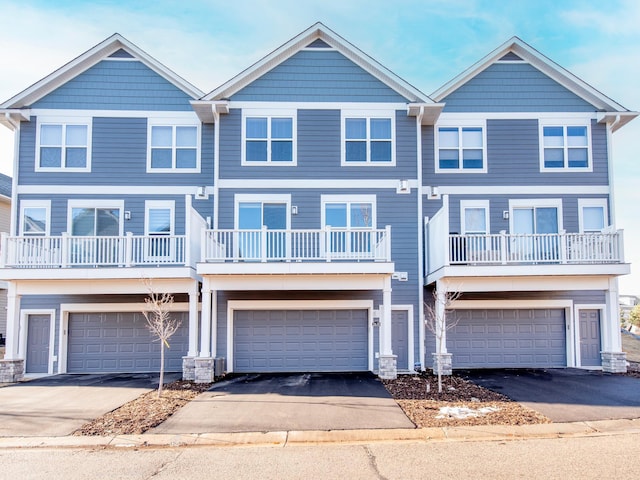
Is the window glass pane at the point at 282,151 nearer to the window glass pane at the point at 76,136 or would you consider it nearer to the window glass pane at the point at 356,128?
the window glass pane at the point at 356,128

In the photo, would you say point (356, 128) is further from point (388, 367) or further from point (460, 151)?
point (388, 367)

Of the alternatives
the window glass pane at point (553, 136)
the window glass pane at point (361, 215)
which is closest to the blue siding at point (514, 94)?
the window glass pane at point (553, 136)

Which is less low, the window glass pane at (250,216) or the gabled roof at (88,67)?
the gabled roof at (88,67)

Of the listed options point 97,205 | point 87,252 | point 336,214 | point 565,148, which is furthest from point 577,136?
point 87,252

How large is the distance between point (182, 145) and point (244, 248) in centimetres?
428

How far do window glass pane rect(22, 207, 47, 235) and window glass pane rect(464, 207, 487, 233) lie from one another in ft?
43.6

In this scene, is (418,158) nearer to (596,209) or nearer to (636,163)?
(596,209)

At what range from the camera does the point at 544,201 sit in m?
16.1

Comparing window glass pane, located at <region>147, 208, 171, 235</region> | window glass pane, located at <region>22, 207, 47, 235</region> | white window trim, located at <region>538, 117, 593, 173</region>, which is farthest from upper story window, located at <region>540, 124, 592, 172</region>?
window glass pane, located at <region>22, 207, 47, 235</region>

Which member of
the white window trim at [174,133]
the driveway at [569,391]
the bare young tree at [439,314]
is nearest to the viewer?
the driveway at [569,391]

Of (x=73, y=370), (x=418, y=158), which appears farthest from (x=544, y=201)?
(x=73, y=370)

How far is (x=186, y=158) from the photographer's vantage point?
16062mm

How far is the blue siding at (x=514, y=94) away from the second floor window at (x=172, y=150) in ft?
27.5

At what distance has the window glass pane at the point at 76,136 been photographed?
15.9m
